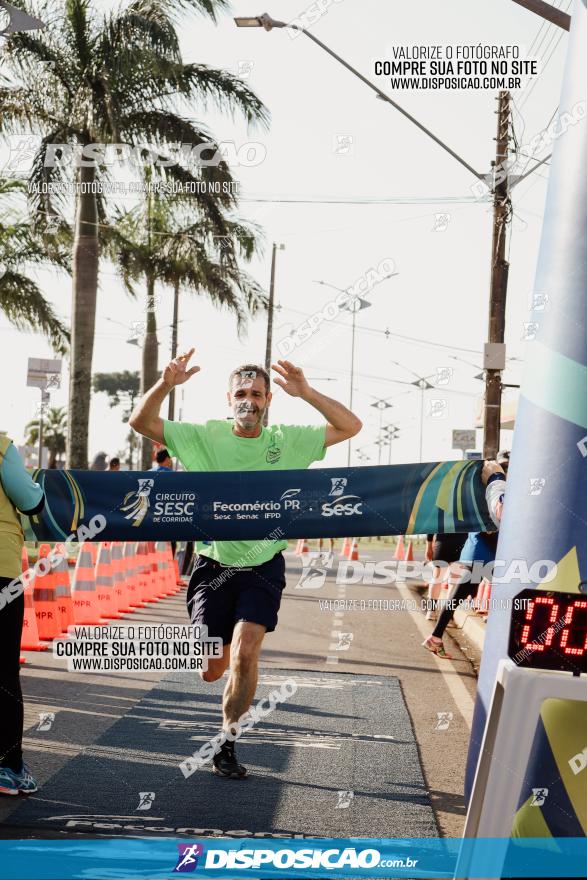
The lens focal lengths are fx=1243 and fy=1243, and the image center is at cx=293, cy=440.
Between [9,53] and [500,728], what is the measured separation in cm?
2062

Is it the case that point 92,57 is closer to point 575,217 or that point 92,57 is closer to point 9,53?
point 9,53

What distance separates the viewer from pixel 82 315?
22.8 metres

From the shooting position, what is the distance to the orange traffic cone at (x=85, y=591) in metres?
13.2

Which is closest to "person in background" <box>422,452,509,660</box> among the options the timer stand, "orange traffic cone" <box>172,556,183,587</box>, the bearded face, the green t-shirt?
the green t-shirt

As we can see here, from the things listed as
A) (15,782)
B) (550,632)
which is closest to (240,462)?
(15,782)

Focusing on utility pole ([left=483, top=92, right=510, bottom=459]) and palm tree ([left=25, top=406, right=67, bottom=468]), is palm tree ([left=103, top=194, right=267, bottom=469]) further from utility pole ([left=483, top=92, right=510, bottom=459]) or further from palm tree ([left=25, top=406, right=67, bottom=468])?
palm tree ([left=25, top=406, right=67, bottom=468])

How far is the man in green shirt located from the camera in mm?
6805

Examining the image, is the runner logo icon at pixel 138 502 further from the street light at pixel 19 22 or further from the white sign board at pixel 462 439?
the white sign board at pixel 462 439

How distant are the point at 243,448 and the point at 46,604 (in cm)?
528

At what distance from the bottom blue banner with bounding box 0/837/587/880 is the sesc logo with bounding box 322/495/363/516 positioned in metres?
2.39

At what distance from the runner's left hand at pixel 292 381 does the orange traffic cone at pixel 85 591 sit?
6.75 meters

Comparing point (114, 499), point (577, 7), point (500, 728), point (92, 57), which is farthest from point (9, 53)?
point (500, 728)

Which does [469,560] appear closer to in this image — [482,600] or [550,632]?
[482,600]

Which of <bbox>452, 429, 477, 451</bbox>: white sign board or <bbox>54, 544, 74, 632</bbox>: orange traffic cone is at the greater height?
<bbox>452, 429, 477, 451</bbox>: white sign board
